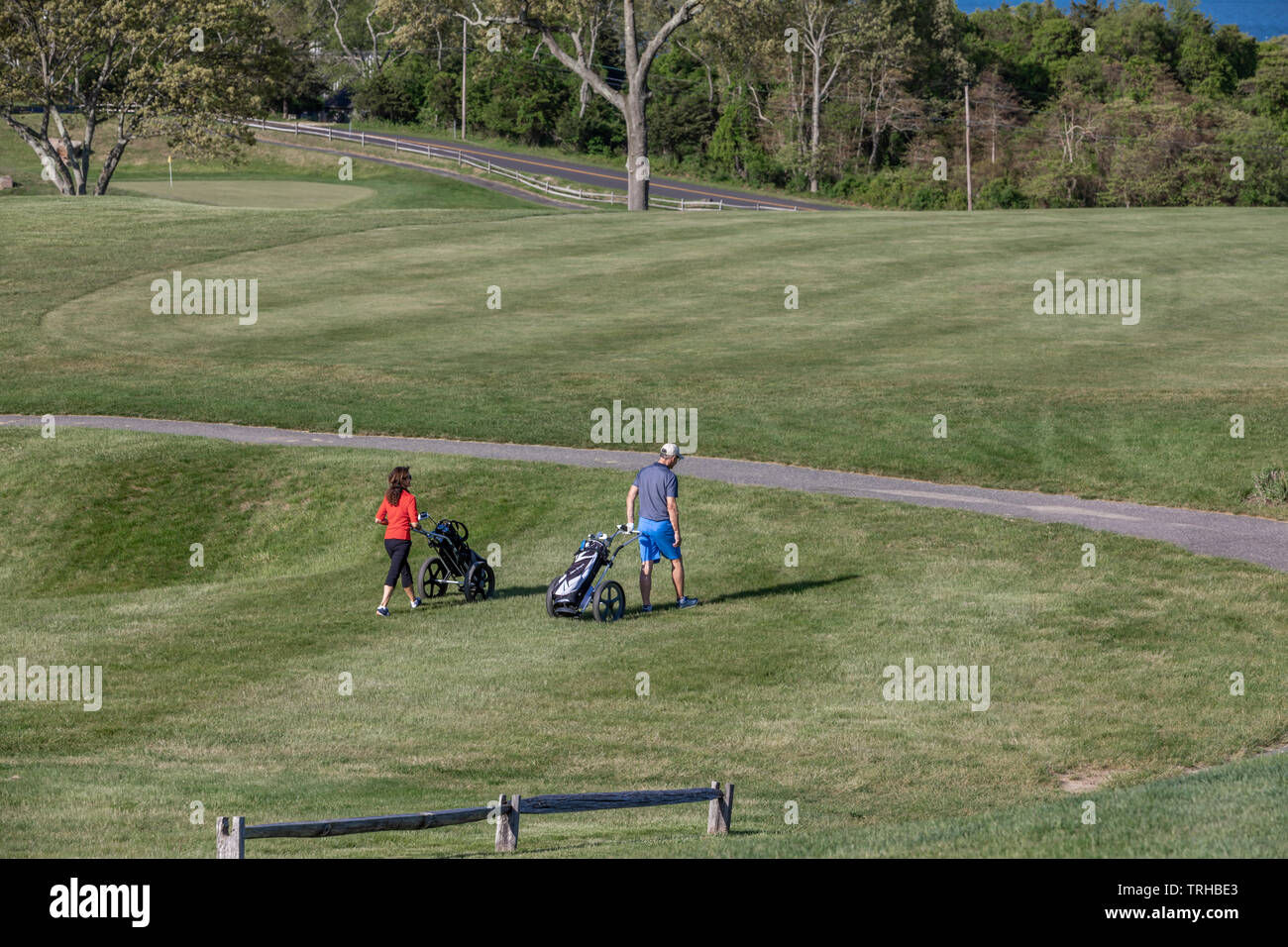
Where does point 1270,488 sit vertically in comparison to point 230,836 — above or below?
above

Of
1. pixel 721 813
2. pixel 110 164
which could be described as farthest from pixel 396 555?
pixel 110 164

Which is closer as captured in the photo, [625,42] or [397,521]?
[397,521]

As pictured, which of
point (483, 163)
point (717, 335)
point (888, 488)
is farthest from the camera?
point (483, 163)

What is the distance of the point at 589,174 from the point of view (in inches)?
3723

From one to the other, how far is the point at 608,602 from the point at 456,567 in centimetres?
255

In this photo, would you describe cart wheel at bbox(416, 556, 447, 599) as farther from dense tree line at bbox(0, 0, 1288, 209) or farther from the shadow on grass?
dense tree line at bbox(0, 0, 1288, 209)

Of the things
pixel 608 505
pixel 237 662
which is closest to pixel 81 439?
pixel 608 505

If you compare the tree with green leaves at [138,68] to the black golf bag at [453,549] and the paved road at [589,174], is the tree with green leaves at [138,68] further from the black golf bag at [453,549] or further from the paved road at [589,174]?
the black golf bag at [453,549]

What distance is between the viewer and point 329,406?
31.1 m

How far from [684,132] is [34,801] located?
98.5m

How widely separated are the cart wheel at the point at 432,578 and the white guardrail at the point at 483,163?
2306 inches

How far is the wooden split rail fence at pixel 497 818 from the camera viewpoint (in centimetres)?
795
